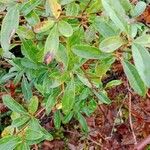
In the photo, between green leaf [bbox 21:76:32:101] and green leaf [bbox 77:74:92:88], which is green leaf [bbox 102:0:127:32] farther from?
green leaf [bbox 21:76:32:101]

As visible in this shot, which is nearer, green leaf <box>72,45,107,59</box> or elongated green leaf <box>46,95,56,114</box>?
green leaf <box>72,45,107,59</box>

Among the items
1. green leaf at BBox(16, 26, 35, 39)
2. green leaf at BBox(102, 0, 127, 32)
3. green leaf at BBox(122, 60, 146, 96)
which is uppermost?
green leaf at BBox(102, 0, 127, 32)

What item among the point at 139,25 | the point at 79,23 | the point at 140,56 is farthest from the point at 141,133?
the point at 140,56

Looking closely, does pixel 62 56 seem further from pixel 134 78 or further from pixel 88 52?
pixel 134 78

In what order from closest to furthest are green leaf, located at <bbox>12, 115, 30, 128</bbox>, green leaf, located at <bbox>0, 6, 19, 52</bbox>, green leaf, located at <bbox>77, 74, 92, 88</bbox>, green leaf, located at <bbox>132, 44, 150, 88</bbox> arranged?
green leaf, located at <bbox>132, 44, 150, 88</bbox> < green leaf, located at <bbox>0, 6, 19, 52</bbox> < green leaf, located at <bbox>77, 74, 92, 88</bbox> < green leaf, located at <bbox>12, 115, 30, 128</bbox>

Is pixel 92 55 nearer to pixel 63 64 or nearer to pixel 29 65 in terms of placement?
pixel 63 64

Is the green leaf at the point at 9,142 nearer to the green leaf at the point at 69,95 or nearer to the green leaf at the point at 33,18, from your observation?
the green leaf at the point at 69,95

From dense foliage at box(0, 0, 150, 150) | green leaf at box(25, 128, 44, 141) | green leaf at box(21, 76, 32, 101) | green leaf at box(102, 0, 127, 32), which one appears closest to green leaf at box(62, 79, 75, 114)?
dense foliage at box(0, 0, 150, 150)

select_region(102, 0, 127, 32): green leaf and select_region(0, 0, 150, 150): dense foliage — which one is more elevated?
select_region(102, 0, 127, 32): green leaf
